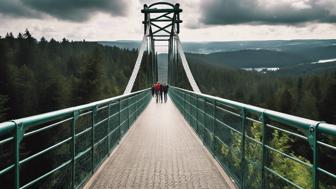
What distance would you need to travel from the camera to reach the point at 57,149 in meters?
4.86

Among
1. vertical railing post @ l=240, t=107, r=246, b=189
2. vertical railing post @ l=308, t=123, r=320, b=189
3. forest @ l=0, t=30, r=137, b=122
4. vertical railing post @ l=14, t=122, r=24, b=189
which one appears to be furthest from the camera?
forest @ l=0, t=30, r=137, b=122

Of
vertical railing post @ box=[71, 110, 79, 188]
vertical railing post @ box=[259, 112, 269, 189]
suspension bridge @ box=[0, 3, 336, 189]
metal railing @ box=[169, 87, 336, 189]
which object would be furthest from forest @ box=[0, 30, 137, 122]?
vertical railing post @ box=[259, 112, 269, 189]

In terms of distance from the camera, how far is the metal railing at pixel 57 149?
10.5 feet

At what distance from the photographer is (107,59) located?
122 metres

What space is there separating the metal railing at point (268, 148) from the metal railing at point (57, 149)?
1922 millimetres

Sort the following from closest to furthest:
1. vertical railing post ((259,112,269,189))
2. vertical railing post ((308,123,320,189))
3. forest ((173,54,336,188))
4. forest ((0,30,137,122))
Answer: vertical railing post ((308,123,320,189)) → forest ((173,54,336,188)) → vertical railing post ((259,112,269,189)) → forest ((0,30,137,122))

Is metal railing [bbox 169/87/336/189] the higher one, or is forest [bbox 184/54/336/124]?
metal railing [bbox 169/87/336/189]

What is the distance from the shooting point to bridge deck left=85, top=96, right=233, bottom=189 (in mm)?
5609

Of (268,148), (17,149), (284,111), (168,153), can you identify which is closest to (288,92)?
(284,111)

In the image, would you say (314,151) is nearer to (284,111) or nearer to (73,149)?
(73,149)

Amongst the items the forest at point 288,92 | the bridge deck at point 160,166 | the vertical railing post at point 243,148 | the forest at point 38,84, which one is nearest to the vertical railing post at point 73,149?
the bridge deck at point 160,166

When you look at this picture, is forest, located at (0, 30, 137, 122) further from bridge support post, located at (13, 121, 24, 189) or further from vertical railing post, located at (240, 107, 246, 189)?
bridge support post, located at (13, 121, 24, 189)

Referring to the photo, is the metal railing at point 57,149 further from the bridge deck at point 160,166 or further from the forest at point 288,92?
the forest at point 288,92

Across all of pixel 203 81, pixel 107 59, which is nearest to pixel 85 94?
pixel 107 59
